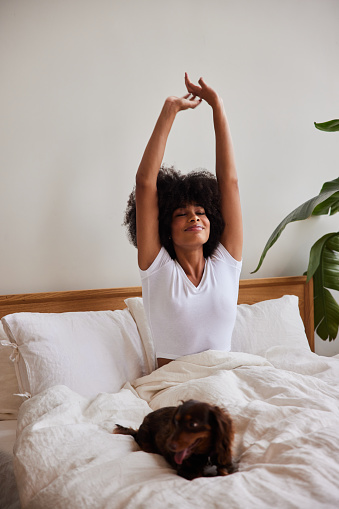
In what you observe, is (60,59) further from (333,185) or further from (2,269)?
(333,185)

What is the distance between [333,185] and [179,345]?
3.55 ft

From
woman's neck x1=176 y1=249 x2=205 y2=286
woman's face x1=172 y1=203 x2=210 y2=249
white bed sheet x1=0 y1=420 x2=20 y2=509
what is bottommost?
white bed sheet x1=0 y1=420 x2=20 y2=509

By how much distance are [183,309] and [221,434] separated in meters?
0.68

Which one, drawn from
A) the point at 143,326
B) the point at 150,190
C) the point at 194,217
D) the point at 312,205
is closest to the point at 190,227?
the point at 194,217

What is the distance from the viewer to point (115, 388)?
1.50 meters

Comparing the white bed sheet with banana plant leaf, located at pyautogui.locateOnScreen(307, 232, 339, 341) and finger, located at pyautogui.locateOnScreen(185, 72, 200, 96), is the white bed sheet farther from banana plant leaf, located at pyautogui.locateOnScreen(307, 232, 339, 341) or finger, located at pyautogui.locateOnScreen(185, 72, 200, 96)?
banana plant leaf, located at pyautogui.locateOnScreen(307, 232, 339, 341)

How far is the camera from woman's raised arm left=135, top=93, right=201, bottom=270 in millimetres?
1454

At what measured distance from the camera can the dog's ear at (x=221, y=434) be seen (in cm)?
75

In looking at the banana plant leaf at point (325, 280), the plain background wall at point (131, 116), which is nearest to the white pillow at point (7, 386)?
the plain background wall at point (131, 116)

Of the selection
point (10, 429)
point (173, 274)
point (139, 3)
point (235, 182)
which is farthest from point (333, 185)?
point (10, 429)

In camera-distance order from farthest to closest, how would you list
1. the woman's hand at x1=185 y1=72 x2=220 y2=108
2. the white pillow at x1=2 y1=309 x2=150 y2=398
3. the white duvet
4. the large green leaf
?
the large green leaf, the woman's hand at x1=185 y1=72 x2=220 y2=108, the white pillow at x1=2 y1=309 x2=150 y2=398, the white duvet

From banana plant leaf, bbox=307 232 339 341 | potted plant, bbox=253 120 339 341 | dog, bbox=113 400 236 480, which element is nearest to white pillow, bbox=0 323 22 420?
dog, bbox=113 400 236 480

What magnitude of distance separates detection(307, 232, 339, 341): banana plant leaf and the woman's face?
0.83 m

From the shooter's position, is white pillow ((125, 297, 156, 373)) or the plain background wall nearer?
white pillow ((125, 297, 156, 373))
